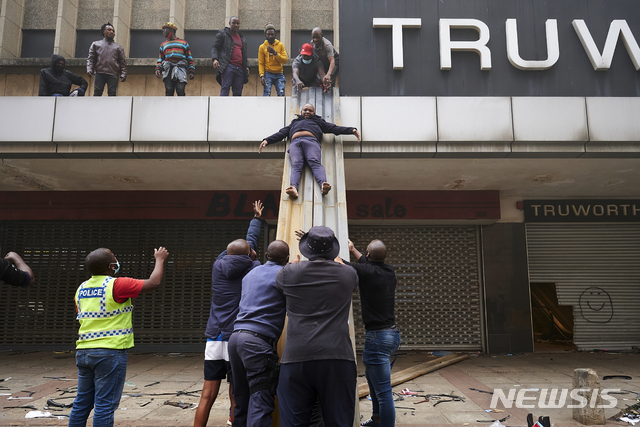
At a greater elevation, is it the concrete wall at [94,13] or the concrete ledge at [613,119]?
the concrete wall at [94,13]

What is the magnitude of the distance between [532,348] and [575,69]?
6.23 m

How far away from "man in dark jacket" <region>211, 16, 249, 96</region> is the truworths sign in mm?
1947

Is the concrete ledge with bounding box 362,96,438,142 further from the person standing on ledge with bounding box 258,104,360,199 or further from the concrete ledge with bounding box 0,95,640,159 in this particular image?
the person standing on ledge with bounding box 258,104,360,199

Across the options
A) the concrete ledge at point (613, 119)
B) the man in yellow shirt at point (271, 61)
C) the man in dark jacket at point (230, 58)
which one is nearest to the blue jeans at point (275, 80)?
the man in yellow shirt at point (271, 61)

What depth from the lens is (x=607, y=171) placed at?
329 inches

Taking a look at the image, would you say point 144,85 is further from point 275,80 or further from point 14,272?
point 14,272

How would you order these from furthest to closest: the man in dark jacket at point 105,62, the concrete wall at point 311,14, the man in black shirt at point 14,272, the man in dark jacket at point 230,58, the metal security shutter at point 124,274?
the concrete wall at point 311,14 → the metal security shutter at point 124,274 → the man in dark jacket at point 105,62 → the man in dark jacket at point 230,58 → the man in black shirt at point 14,272

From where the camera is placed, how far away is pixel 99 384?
3.20 m

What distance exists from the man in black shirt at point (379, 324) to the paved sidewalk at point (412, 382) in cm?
103

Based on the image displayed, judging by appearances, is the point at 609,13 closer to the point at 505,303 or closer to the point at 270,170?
the point at 505,303

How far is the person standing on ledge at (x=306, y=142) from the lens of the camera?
5785 millimetres

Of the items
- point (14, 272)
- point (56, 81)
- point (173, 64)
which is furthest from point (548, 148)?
point (56, 81)

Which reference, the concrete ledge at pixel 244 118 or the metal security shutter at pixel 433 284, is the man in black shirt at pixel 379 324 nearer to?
the concrete ledge at pixel 244 118

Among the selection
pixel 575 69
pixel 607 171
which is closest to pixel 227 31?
pixel 575 69
